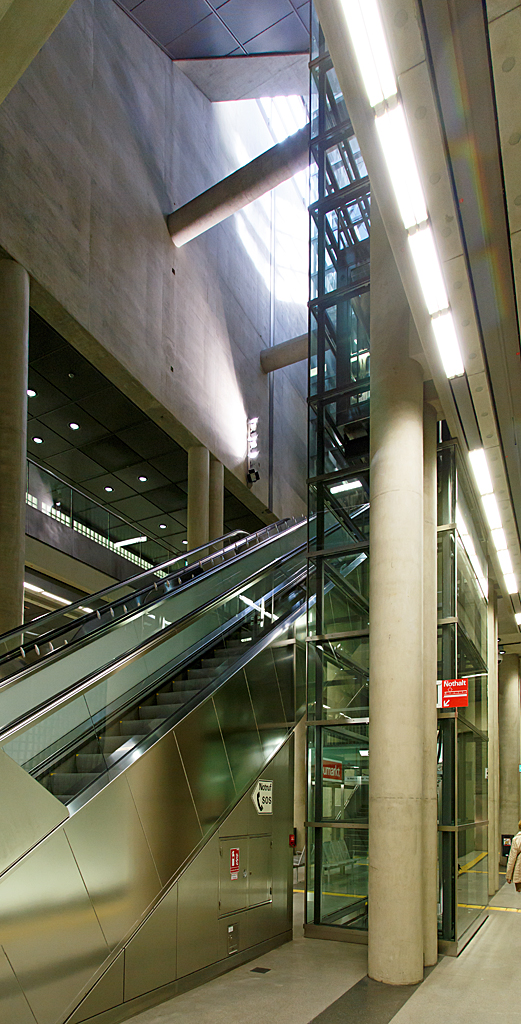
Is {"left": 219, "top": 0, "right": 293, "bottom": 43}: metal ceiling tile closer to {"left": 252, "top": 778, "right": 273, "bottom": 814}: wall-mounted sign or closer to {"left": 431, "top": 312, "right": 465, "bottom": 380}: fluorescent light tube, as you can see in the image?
{"left": 431, "top": 312, "right": 465, "bottom": 380}: fluorescent light tube

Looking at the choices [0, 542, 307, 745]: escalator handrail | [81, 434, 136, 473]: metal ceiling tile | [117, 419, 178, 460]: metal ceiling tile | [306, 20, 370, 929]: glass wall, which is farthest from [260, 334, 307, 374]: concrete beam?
[0, 542, 307, 745]: escalator handrail

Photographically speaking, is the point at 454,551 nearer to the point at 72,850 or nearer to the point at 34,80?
the point at 72,850

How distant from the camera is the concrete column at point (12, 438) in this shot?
37.6ft

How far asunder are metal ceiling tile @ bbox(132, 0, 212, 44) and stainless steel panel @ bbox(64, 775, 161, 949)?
714 inches

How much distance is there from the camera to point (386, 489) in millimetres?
7656

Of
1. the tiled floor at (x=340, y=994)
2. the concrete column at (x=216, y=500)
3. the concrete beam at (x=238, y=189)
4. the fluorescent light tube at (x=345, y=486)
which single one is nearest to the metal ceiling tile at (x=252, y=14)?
the concrete beam at (x=238, y=189)

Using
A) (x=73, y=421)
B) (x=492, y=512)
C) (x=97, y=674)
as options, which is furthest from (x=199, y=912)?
(x=73, y=421)

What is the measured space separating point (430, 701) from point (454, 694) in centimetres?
49

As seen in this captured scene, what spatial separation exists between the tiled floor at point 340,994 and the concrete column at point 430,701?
0.46m

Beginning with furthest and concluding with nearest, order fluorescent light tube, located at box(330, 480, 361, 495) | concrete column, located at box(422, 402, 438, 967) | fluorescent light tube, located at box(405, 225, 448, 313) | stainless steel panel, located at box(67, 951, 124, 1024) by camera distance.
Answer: fluorescent light tube, located at box(330, 480, 361, 495) < concrete column, located at box(422, 402, 438, 967) < fluorescent light tube, located at box(405, 225, 448, 313) < stainless steel panel, located at box(67, 951, 124, 1024)

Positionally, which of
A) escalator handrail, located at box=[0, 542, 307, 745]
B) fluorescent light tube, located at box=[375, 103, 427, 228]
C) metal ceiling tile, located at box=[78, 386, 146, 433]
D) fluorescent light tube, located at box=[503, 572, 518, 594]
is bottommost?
escalator handrail, located at box=[0, 542, 307, 745]

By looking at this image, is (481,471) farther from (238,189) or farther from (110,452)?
(110,452)

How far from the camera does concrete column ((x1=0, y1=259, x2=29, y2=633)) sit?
11469mm

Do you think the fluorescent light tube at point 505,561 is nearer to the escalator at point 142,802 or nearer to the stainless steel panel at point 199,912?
the escalator at point 142,802
